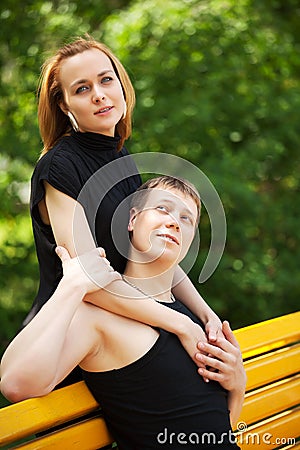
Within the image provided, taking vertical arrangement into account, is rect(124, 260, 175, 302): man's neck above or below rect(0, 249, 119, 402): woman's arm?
below

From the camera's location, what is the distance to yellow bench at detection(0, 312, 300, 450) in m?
1.93

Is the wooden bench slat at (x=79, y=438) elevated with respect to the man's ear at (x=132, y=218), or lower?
lower

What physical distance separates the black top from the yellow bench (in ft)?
1.16

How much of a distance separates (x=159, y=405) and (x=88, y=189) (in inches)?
23.1

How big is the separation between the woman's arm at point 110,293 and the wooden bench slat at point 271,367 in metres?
0.48

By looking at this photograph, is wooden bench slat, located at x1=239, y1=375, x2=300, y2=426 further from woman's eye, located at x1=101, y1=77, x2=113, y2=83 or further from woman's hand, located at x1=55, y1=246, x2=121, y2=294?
woman's eye, located at x1=101, y1=77, x2=113, y2=83

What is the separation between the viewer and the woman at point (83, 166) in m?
2.05

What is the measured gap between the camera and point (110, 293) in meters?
2.00

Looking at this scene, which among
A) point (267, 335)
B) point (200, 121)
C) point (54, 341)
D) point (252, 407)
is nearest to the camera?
point (54, 341)

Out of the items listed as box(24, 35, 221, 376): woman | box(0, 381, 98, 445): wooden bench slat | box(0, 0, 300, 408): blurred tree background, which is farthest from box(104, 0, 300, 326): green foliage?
box(0, 381, 98, 445): wooden bench slat

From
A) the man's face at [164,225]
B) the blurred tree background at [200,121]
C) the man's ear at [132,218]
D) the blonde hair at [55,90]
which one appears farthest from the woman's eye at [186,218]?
the blurred tree background at [200,121]

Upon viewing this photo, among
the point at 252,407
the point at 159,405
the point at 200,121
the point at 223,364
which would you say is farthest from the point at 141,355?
the point at 200,121

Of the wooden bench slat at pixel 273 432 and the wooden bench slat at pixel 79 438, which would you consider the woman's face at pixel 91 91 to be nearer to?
the wooden bench slat at pixel 79 438

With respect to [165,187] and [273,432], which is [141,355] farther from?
[273,432]
